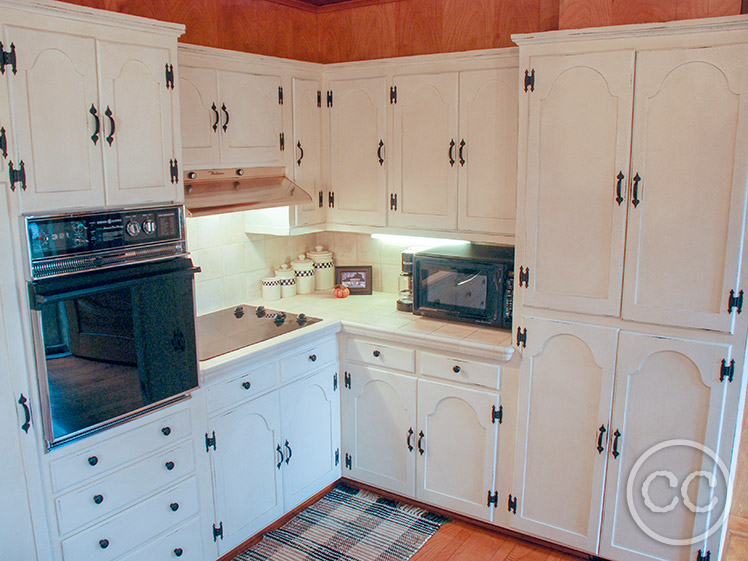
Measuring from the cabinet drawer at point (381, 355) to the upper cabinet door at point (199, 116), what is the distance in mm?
1142

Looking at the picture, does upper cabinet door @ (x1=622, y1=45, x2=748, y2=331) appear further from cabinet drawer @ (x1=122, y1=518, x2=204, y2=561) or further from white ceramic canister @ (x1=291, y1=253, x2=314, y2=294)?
cabinet drawer @ (x1=122, y1=518, x2=204, y2=561)

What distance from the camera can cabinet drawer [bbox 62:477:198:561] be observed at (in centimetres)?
227

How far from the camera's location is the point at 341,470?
3520mm

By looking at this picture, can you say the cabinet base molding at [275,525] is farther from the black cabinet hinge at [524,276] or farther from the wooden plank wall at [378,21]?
the wooden plank wall at [378,21]

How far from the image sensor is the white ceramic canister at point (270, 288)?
3629 millimetres

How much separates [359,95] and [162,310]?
5.17ft

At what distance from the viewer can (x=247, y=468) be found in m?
2.91

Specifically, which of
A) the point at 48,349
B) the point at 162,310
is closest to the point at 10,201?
the point at 48,349

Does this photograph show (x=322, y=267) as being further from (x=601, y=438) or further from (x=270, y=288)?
(x=601, y=438)

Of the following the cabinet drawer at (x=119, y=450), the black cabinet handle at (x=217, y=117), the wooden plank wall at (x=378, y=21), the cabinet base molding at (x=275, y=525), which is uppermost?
the wooden plank wall at (x=378, y=21)

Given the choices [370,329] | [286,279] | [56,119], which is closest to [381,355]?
[370,329]

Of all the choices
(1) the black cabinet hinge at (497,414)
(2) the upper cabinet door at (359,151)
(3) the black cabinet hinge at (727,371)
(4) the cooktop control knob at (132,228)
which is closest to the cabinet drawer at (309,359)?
(2) the upper cabinet door at (359,151)

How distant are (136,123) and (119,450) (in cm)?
117

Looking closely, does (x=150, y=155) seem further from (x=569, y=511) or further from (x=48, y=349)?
(x=569, y=511)
